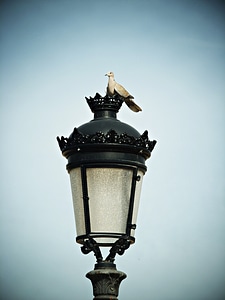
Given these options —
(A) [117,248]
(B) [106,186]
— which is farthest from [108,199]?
(A) [117,248]

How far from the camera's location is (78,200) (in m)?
6.34

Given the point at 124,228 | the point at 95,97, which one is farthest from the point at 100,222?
the point at 95,97

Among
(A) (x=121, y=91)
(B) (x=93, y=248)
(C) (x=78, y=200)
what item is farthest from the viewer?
(A) (x=121, y=91)

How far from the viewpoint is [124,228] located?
6.23 metres

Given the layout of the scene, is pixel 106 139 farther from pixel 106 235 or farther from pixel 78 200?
pixel 106 235

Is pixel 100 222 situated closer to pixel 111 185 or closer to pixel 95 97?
pixel 111 185

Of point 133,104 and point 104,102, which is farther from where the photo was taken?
point 133,104

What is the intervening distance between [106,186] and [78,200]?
0.99 feet

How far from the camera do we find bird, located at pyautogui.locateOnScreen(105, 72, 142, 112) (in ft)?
22.4

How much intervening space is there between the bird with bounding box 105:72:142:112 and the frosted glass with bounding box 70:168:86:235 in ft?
2.95

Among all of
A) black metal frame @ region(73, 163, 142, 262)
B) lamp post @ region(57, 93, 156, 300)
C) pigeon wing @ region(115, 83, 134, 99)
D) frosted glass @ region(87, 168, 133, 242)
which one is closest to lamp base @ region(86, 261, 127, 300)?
lamp post @ region(57, 93, 156, 300)

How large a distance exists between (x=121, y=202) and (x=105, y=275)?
64 centimetres

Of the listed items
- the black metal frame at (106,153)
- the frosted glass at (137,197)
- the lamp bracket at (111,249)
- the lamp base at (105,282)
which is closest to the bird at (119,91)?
the black metal frame at (106,153)

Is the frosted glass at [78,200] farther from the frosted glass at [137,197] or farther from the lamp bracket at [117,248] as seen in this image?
the frosted glass at [137,197]
